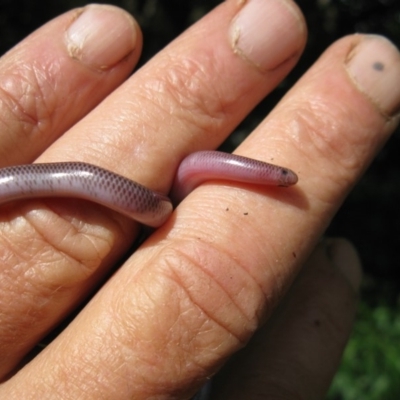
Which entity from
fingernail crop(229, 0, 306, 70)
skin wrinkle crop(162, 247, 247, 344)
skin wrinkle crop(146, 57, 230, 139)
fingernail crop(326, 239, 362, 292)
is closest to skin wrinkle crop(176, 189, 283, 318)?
skin wrinkle crop(162, 247, 247, 344)

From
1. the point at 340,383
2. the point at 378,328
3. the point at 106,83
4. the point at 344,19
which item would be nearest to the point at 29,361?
the point at 106,83

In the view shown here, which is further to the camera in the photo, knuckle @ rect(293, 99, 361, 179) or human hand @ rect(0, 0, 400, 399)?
knuckle @ rect(293, 99, 361, 179)

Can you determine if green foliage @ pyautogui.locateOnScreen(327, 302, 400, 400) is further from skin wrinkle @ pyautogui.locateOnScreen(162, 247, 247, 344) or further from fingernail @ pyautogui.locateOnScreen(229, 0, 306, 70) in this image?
fingernail @ pyautogui.locateOnScreen(229, 0, 306, 70)

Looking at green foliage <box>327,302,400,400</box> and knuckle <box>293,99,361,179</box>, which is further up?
knuckle <box>293,99,361,179</box>

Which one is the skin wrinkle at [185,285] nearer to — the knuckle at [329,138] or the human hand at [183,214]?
the human hand at [183,214]

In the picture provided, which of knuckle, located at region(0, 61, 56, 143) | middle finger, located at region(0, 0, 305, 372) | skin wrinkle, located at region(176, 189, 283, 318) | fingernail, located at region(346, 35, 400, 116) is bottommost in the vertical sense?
skin wrinkle, located at region(176, 189, 283, 318)

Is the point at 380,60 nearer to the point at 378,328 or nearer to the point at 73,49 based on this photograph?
the point at 73,49
